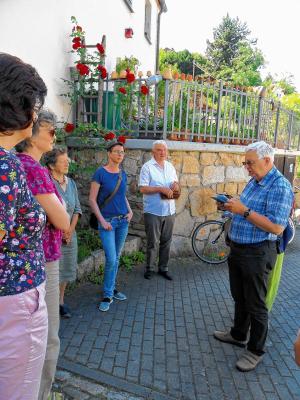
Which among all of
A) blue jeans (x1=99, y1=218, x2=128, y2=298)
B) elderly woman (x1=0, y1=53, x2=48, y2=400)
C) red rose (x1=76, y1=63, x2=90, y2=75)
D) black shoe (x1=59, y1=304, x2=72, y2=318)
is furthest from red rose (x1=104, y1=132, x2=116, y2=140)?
elderly woman (x1=0, y1=53, x2=48, y2=400)

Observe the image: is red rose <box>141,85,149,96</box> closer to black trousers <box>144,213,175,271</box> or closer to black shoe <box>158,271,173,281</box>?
black trousers <box>144,213,175,271</box>

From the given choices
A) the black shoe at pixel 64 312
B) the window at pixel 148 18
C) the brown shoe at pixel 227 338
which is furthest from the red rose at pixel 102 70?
the window at pixel 148 18

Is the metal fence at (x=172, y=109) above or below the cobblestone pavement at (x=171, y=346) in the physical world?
above

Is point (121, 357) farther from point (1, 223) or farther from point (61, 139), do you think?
point (61, 139)

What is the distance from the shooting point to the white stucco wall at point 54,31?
15.0ft

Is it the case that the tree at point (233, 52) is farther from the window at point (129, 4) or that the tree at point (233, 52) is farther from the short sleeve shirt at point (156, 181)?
the short sleeve shirt at point (156, 181)

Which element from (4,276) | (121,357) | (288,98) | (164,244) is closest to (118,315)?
(121,357)

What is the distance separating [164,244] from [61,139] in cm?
222

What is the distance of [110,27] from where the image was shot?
25.7ft

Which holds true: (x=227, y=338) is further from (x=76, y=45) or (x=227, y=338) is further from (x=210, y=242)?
(x=76, y=45)

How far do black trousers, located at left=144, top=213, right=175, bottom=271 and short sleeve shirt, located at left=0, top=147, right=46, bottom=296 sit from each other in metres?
3.52

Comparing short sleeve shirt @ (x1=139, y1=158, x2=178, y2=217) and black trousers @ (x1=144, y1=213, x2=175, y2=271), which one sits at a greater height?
short sleeve shirt @ (x1=139, y1=158, x2=178, y2=217)

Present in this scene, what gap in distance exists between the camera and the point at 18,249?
147 centimetres

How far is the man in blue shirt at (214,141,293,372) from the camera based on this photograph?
113 inches
